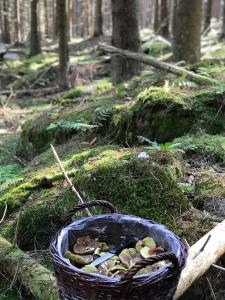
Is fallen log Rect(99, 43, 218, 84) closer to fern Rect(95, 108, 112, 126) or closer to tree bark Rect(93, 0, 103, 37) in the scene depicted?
fern Rect(95, 108, 112, 126)

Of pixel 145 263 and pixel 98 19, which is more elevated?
pixel 145 263

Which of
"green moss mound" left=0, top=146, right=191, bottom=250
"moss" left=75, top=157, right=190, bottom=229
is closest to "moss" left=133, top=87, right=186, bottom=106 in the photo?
"green moss mound" left=0, top=146, right=191, bottom=250

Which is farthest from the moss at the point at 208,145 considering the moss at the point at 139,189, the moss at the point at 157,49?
the moss at the point at 157,49

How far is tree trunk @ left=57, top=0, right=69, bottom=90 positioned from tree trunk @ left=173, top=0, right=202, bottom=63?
4291 mm

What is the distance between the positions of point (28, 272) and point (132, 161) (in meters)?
1.49

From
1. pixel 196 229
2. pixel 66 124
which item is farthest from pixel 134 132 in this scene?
pixel 196 229

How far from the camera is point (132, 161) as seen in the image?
4.55 meters

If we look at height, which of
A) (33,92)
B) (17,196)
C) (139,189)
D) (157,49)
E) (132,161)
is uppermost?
(132,161)

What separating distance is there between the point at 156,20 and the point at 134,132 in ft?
77.0

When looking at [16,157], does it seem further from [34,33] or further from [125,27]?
[34,33]

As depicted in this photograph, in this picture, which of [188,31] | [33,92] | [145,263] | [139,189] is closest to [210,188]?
[139,189]

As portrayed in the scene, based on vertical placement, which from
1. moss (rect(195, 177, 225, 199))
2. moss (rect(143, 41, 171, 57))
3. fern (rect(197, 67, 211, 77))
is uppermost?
fern (rect(197, 67, 211, 77))

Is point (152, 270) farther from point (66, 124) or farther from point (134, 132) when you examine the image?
point (66, 124)

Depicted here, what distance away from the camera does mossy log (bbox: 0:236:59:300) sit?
11.6ft
